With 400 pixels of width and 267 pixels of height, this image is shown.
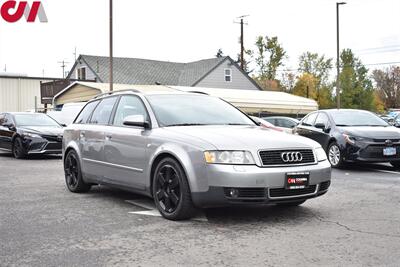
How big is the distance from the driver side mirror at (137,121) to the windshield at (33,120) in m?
10.3

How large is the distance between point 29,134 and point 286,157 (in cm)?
1101

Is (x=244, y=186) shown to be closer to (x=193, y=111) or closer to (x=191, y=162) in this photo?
(x=191, y=162)

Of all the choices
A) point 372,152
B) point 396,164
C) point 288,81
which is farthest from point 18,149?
point 288,81

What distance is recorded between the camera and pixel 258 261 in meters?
4.41

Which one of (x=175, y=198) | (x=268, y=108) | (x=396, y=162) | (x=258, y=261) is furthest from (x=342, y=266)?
(x=268, y=108)

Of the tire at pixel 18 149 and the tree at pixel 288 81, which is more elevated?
the tree at pixel 288 81

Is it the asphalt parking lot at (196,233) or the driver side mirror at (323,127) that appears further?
the driver side mirror at (323,127)

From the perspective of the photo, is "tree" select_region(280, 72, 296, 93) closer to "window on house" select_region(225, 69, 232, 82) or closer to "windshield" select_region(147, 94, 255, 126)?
"window on house" select_region(225, 69, 232, 82)

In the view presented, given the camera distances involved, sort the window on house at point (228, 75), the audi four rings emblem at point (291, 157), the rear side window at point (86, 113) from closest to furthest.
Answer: the audi four rings emblem at point (291, 157)
the rear side window at point (86, 113)
the window on house at point (228, 75)

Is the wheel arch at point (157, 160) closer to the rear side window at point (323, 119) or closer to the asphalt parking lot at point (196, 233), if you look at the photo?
the asphalt parking lot at point (196, 233)

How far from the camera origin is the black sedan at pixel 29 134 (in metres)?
15.0

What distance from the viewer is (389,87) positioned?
329 ft

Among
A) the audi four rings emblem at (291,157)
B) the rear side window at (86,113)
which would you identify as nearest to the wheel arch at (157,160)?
the audi four rings emblem at (291,157)

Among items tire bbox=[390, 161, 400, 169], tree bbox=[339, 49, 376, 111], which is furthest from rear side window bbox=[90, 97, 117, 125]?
tree bbox=[339, 49, 376, 111]
